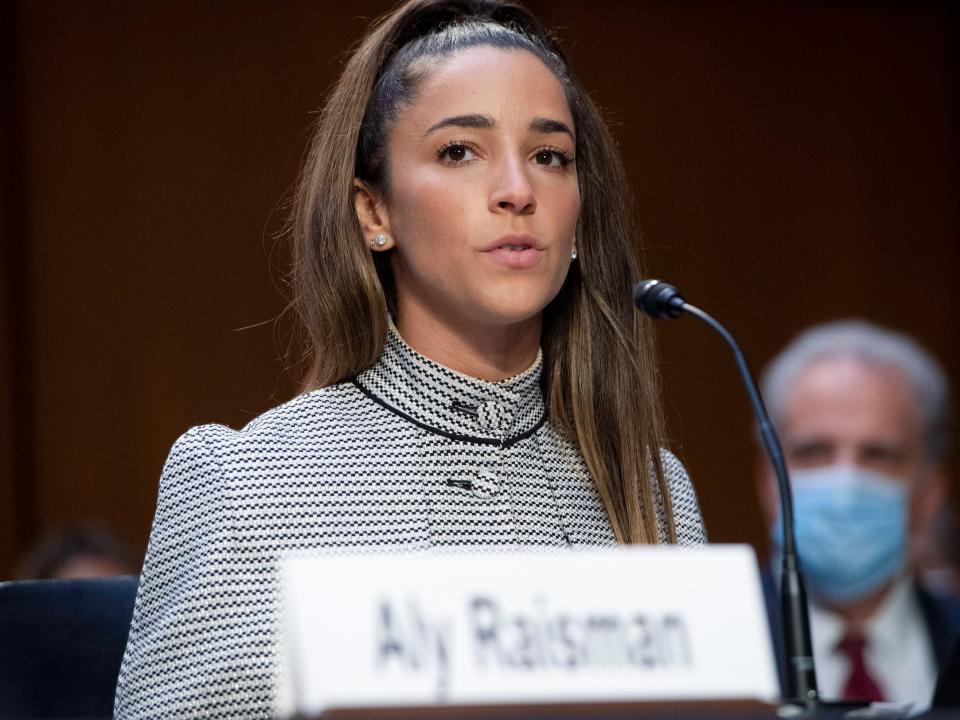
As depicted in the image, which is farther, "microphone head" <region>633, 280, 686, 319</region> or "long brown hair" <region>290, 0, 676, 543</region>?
"long brown hair" <region>290, 0, 676, 543</region>

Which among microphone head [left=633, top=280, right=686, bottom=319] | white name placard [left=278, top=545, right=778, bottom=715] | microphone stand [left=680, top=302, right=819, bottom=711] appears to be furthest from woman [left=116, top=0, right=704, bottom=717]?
white name placard [left=278, top=545, right=778, bottom=715]

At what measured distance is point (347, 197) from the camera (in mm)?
2436

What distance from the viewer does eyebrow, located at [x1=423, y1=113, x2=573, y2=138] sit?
2295 millimetres

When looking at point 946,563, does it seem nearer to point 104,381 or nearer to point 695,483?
point 695,483

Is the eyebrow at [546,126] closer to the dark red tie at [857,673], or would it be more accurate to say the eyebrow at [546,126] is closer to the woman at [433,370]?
the woman at [433,370]

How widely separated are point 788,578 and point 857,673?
196 centimetres

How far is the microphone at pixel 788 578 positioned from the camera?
168cm

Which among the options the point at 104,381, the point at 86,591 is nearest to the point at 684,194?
the point at 104,381

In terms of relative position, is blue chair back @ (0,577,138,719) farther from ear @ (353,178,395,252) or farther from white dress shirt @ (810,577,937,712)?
white dress shirt @ (810,577,937,712)

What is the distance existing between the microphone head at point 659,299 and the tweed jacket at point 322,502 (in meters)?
0.47

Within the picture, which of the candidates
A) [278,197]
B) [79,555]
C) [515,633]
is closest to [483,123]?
[515,633]

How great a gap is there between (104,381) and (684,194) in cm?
197

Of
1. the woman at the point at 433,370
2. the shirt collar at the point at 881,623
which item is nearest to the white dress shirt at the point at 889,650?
the shirt collar at the point at 881,623

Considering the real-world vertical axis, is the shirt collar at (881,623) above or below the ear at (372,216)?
below
